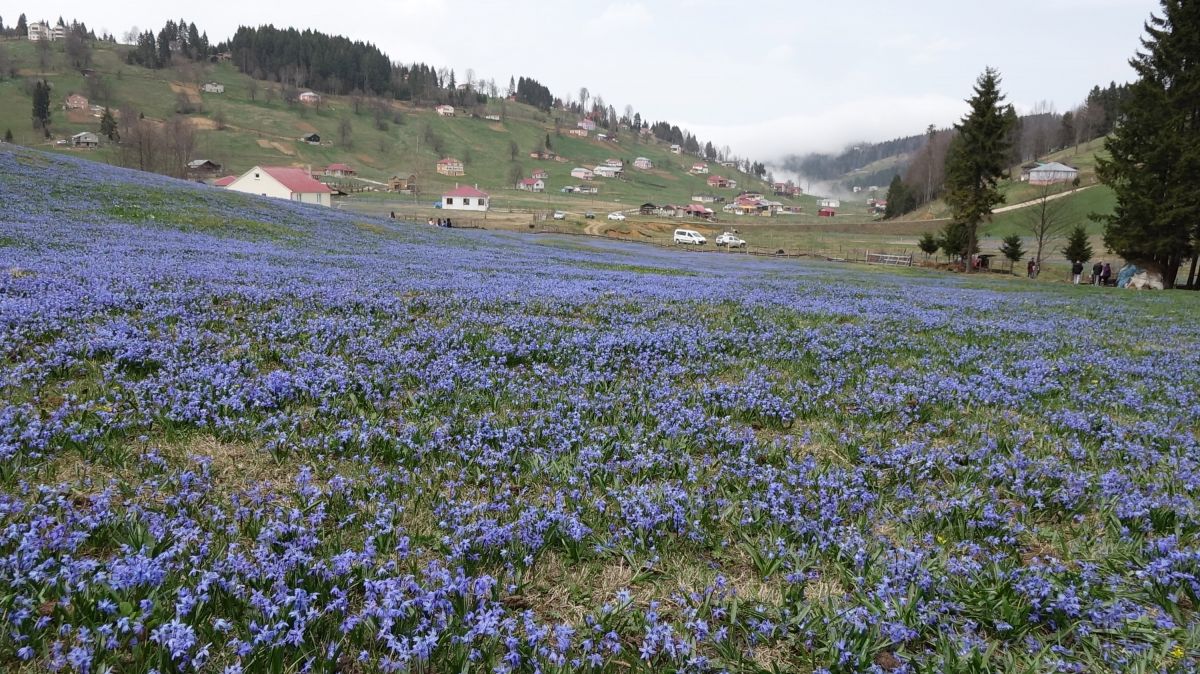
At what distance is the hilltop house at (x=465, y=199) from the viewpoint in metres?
122

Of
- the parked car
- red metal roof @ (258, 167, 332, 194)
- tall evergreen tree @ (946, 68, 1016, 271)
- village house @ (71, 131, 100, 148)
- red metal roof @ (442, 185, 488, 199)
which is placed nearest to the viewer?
tall evergreen tree @ (946, 68, 1016, 271)

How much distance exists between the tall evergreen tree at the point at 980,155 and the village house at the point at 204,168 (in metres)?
157

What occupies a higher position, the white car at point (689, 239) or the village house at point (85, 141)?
the village house at point (85, 141)

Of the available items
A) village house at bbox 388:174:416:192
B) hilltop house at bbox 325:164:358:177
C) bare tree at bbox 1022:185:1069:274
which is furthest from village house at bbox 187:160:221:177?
bare tree at bbox 1022:185:1069:274

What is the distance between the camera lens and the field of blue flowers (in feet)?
9.94

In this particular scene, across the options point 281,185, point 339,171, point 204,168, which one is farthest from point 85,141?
point 281,185

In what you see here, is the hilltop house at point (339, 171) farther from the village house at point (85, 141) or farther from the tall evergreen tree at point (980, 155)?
the tall evergreen tree at point (980, 155)

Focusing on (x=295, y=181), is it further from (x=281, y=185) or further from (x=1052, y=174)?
(x=1052, y=174)

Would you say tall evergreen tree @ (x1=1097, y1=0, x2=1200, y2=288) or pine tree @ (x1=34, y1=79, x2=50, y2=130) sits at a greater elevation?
pine tree @ (x1=34, y1=79, x2=50, y2=130)

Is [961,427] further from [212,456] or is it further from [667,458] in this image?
[212,456]

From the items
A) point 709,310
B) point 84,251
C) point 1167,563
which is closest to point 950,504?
point 1167,563

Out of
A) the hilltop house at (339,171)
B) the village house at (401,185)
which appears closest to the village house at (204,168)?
the hilltop house at (339,171)

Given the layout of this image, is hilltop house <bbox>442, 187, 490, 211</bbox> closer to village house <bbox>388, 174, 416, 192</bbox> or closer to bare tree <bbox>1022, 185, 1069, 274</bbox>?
village house <bbox>388, 174, 416, 192</bbox>

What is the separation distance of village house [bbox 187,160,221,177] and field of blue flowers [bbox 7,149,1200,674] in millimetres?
161997
